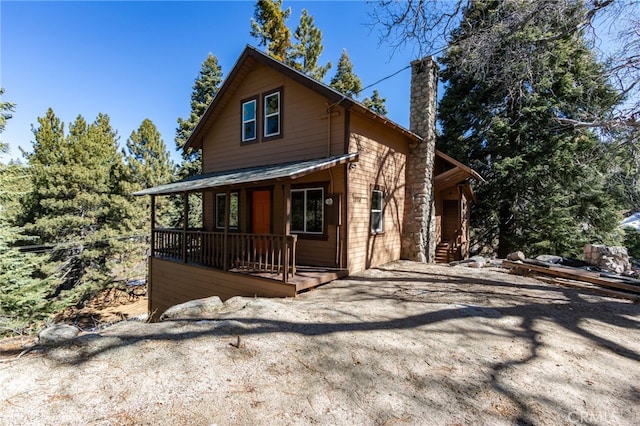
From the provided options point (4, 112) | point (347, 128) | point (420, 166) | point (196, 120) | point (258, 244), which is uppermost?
point (196, 120)

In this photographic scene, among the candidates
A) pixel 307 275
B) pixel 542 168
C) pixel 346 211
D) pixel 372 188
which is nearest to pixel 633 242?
pixel 542 168

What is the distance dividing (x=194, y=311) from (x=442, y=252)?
10.5m

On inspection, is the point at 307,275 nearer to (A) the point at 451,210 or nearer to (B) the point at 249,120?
(B) the point at 249,120

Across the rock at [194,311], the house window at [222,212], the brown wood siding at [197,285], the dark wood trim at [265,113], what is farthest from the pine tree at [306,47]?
the rock at [194,311]

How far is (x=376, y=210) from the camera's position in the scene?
889 centimetres

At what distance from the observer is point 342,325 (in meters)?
4.29

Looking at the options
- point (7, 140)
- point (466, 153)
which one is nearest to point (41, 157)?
point (7, 140)

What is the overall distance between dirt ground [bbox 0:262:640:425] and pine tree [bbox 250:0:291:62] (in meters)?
19.5

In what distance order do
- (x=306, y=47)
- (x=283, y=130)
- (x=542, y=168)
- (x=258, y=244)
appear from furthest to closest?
(x=306, y=47), (x=542, y=168), (x=283, y=130), (x=258, y=244)

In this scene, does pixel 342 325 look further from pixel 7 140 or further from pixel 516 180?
pixel 516 180

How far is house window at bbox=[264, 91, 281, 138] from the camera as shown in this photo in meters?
9.00

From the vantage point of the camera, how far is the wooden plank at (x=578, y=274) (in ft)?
20.6

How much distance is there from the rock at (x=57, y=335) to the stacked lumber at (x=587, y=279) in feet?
31.2

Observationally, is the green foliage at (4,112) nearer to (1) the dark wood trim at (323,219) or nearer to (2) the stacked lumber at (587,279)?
(1) the dark wood trim at (323,219)
